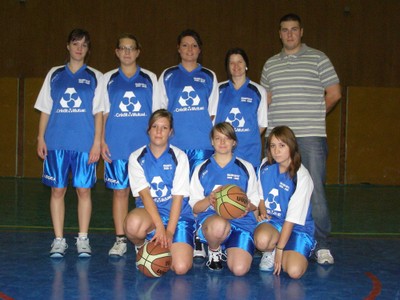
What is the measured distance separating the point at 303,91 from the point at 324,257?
151 centimetres

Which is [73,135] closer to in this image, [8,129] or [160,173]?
[160,173]

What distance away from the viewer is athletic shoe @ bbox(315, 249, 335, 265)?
16.6 ft

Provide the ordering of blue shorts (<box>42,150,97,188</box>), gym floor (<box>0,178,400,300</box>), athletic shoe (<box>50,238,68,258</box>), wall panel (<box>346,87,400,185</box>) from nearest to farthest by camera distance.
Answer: gym floor (<box>0,178,400,300</box>) < athletic shoe (<box>50,238,68,258</box>) < blue shorts (<box>42,150,97,188</box>) < wall panel (<box>346,87,400,185</box>)

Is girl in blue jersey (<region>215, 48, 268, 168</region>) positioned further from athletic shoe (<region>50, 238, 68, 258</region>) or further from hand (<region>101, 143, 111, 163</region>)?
athletic shoe (<region>50, 238, 68, 258</region>)

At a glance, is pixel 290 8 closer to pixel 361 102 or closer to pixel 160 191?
pixel 361 102

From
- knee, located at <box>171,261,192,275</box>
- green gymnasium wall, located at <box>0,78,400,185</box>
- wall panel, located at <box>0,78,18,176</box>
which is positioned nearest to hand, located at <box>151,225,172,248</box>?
knee, located at <box>171,261,192,275</box>

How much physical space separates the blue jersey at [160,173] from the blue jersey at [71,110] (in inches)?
→ 21.7

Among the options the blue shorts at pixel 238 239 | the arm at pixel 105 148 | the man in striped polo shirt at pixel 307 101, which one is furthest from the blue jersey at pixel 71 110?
the man in striped polo shirt at pixel 307 101

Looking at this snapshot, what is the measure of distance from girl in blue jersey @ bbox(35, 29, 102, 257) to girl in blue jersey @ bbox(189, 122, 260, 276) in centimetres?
99

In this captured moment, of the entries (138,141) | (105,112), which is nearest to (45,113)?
(105,112)

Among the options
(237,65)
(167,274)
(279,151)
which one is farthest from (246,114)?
(167,274)

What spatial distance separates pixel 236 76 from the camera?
17.9ft

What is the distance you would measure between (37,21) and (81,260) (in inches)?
321

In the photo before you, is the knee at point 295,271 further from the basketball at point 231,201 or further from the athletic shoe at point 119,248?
the athletic shoe at point 119,248
